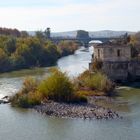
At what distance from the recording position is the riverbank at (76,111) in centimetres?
2761

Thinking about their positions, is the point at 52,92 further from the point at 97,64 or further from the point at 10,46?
the point at 10,46

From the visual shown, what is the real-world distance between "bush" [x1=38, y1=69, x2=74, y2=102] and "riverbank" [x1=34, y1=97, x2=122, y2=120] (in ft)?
2.71

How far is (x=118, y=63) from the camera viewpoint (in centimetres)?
4100

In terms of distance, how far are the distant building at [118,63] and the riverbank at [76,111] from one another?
10.3 meters

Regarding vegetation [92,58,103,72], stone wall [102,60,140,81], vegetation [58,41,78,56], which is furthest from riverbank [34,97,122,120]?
vegetation [58,41,78,56]

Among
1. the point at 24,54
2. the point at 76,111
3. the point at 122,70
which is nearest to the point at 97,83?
the point at 122,70

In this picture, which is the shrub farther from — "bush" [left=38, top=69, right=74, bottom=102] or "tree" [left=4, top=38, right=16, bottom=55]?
"tree" [left=4, top=38, right=16, bottom=55]

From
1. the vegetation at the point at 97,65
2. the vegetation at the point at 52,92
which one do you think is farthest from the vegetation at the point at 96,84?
the vegetation at the point at 97,65

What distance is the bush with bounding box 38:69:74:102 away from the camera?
102 ft

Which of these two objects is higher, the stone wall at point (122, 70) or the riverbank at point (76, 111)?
the stone wall at point (122, 70)

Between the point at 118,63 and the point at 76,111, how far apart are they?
1340cm

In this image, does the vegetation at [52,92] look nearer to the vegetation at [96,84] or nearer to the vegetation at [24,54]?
the vegetation at [96,84]

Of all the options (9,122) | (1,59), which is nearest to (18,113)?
(9,122)

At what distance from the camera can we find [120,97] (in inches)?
1362
